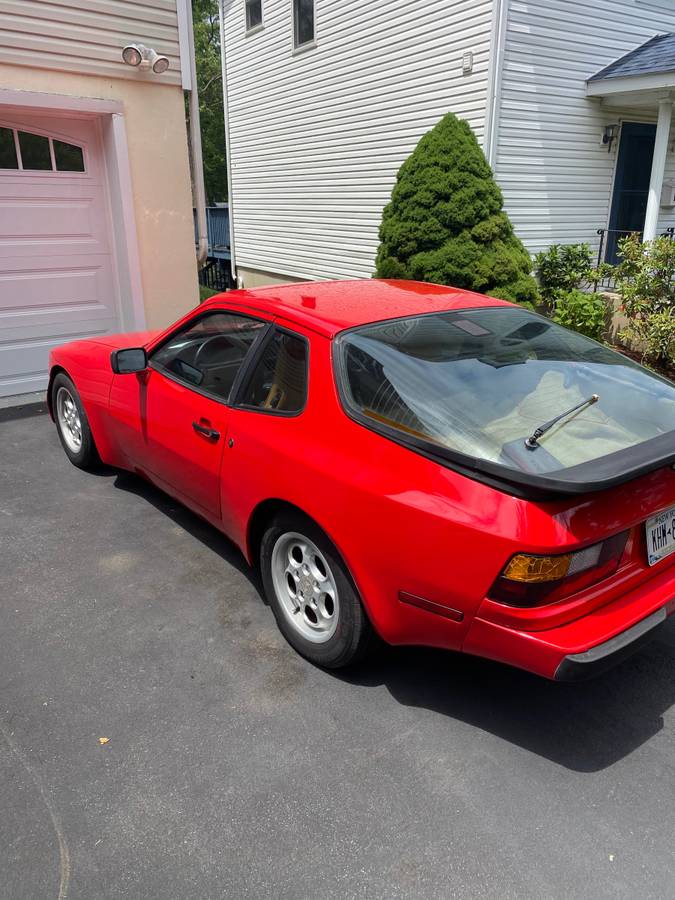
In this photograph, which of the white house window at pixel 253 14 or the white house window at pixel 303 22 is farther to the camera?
the white house window at pixel 253 14

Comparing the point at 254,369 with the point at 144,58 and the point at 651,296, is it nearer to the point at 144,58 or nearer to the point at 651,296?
the point at 144,58

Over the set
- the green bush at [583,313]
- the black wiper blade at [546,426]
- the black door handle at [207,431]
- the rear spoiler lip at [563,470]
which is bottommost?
the green bush at [583,313]

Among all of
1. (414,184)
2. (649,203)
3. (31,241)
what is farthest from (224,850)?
(649,203)

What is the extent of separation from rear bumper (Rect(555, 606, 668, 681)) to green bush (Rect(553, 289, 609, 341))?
20.8ft

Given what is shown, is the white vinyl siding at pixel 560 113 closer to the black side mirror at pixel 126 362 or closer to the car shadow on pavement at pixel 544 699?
the black side mirror at pixel 126 362

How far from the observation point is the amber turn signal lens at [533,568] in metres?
2.13

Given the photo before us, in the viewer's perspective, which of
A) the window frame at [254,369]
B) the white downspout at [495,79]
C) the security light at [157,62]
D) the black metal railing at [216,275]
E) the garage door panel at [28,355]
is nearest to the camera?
the window frame at [254,369]

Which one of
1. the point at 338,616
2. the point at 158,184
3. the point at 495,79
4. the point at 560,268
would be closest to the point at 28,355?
the point at 158,184

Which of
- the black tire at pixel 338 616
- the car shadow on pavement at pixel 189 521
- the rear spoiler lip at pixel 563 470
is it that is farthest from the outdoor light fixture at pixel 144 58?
the rear spoiler lip at pixel 563 470

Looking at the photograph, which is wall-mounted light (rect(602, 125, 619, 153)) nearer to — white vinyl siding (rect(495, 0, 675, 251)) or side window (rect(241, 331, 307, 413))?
white vinyl siding (rect(495, 0, 675, 251))

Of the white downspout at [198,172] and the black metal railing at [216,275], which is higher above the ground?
the white downspout at [198,172]

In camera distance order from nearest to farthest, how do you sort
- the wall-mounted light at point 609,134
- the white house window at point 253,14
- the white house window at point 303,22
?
1. the wall-mounted light at point 609,134
2. the white house window at point 303,22
3. the white house window at point 253,14

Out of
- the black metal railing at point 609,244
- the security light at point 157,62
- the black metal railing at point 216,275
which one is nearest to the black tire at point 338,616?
the security light at point 157,62

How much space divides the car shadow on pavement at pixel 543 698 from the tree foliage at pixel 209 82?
29.6m
